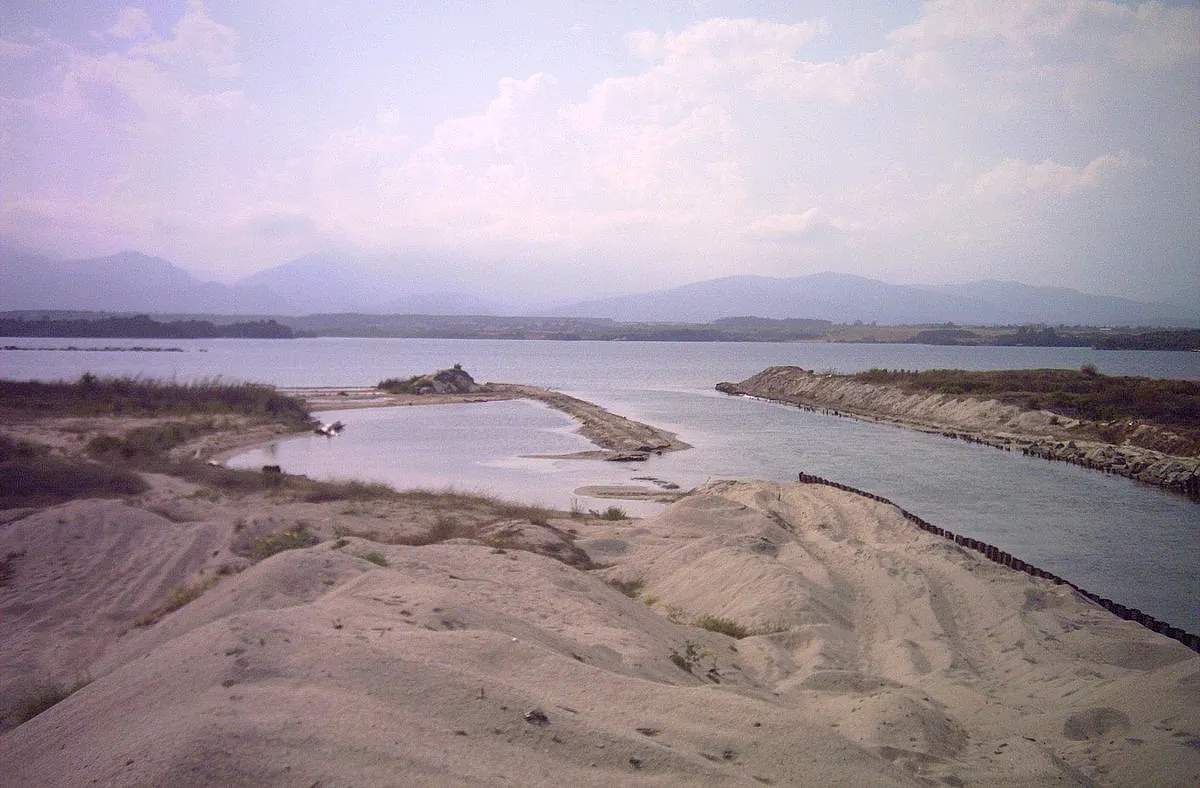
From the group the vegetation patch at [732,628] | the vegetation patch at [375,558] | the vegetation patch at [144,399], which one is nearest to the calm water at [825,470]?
the vegetation patch at [144,399]

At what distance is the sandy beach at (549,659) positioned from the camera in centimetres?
503

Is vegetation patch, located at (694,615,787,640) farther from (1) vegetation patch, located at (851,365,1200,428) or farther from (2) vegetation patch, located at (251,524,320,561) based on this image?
(1) vegetation patch, located at (851,365,1200,428)

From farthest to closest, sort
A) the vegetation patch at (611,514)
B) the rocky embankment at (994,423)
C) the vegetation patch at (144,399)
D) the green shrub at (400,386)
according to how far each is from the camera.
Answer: the green shrub at (400,386) < the vegetation patch at (144,399) < the rocky embankment at (994,423) < the vegetation patch at (611,514)

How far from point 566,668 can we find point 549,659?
0.60ft

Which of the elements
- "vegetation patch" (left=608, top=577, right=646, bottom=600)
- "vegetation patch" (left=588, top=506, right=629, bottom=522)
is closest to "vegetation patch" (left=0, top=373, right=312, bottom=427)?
"vegetation patch" (left=588, top=506, right=629, bottom=522)

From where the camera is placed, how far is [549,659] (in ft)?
22.1

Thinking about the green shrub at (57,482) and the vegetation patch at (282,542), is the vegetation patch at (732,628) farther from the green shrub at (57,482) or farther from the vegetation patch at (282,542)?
the green shrub at (57,482)

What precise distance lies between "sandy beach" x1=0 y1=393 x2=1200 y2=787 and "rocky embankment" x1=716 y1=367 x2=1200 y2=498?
45.9ft

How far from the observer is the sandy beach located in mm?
5027

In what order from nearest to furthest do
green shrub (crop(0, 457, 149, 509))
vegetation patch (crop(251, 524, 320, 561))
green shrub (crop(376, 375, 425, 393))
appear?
vegetation patch (crop(251, 524, 320, 561)), green shrub (crop(0, 457, 149, 509)), green shrub (crop(376, 375, 425, 393))

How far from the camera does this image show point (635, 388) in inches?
2562

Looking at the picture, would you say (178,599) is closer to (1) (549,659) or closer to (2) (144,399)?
(1) (549,659)

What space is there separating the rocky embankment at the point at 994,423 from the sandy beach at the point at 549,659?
45.9 feet

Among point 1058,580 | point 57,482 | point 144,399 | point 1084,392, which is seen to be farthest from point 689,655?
point 1084,392
